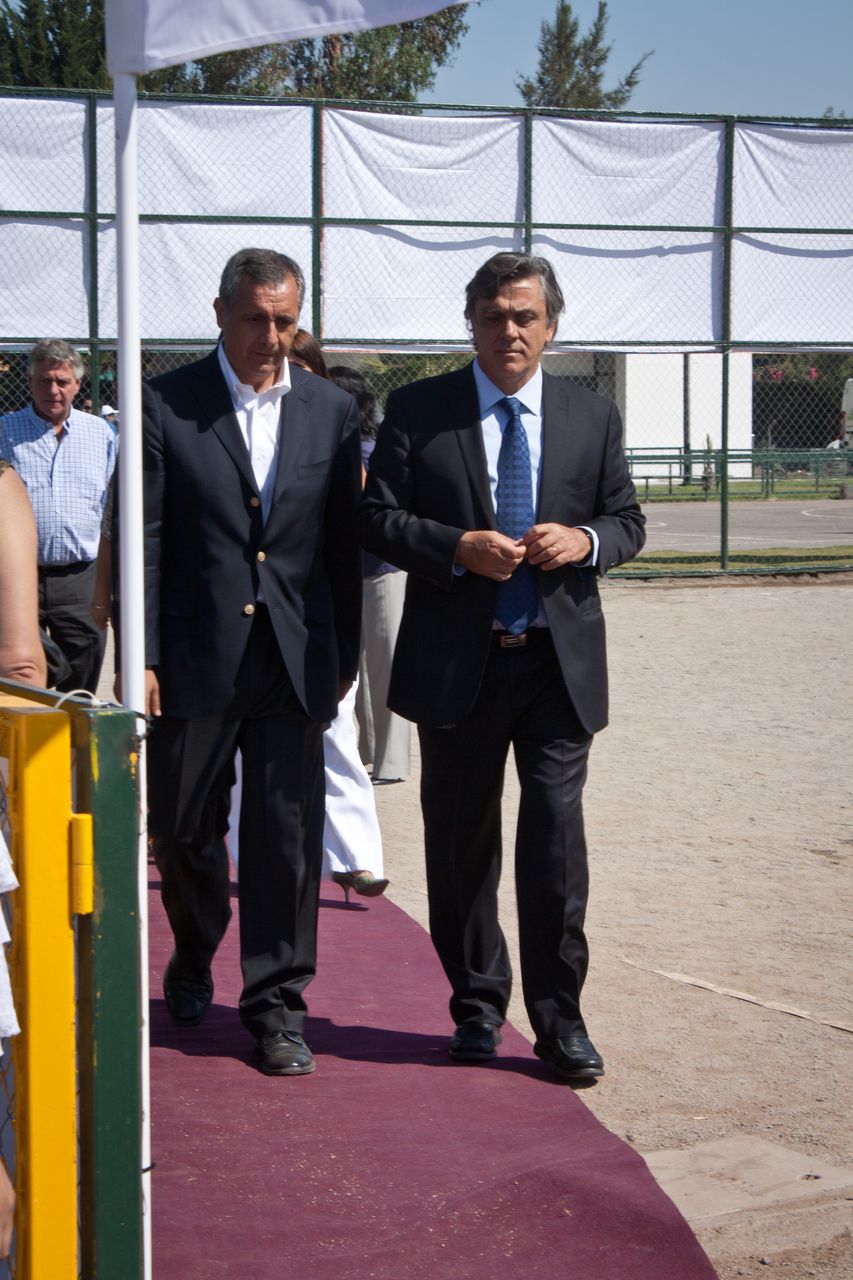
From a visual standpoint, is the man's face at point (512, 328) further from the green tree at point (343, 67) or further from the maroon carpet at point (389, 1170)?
the green tree at point (343, 67)

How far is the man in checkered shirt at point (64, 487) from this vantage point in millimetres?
7305

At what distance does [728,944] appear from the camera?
17.8 ft

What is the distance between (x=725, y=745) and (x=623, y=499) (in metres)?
4.78

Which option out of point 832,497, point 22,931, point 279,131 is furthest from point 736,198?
point 832,497

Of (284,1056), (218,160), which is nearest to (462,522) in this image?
(284,1056)

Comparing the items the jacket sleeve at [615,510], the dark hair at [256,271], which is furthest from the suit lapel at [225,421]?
the jacket sleeve at [615,510]

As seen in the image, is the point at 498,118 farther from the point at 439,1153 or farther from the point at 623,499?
the point at 439,1153

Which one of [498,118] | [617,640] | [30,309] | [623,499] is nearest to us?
[623,499]

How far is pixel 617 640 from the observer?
43.7 ft

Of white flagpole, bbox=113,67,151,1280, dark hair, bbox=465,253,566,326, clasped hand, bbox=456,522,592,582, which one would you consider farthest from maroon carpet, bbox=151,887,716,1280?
dark hair, bbox=465,253,566,326

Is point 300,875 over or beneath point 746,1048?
over

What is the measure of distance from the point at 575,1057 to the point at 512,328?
186 centimetres

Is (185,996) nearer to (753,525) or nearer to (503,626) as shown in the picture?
(503,626)

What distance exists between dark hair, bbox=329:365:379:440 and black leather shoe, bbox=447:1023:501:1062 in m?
Answer: 3.07
